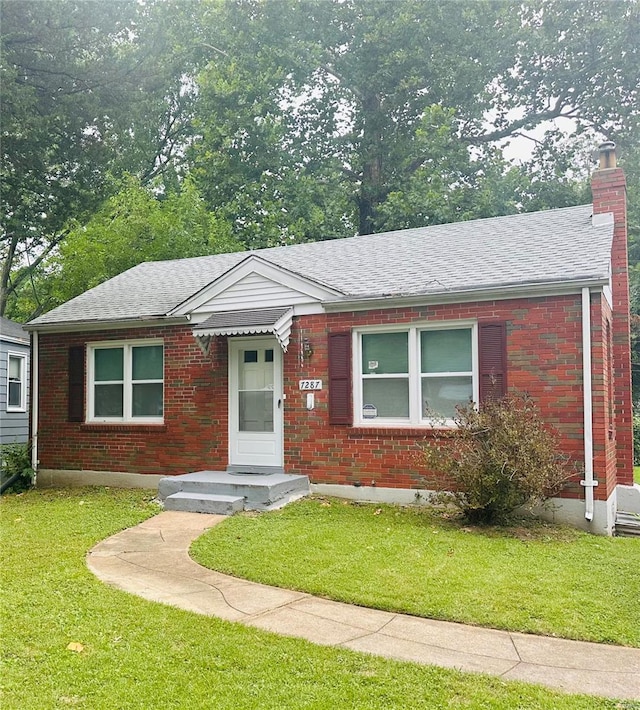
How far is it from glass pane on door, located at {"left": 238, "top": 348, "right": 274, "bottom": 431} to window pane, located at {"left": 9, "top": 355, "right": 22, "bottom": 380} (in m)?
9.29

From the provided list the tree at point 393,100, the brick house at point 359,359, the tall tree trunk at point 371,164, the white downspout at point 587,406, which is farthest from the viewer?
the tall tree trunk at point 371,164

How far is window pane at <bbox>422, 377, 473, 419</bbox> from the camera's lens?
28.3ft

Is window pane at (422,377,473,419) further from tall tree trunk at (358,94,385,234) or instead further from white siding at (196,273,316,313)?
tall tree trunk at (358,94,385,234)

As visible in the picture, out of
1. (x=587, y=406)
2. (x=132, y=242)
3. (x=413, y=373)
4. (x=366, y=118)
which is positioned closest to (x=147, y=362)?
(x=413, y=373)

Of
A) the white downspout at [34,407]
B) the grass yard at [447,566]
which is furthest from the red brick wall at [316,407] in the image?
the grass yard at [447,566]

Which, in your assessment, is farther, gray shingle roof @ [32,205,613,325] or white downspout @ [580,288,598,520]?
gray shingle roof @ [32,205,613,325]

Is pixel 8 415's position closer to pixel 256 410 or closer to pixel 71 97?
pixel 71 97

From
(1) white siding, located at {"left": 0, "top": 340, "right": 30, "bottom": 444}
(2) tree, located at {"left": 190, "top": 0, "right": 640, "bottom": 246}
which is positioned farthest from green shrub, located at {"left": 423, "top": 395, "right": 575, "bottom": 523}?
A: (2) tree, located at {"left": 190, "top": 0, "right": 640, "bottom": 246}

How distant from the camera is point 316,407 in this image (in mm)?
9508

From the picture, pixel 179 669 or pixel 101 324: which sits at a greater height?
pixel 101 324

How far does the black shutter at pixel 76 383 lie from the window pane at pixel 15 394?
19.8 feet

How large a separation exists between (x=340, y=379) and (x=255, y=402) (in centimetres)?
171

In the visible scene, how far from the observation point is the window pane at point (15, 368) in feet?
53.9

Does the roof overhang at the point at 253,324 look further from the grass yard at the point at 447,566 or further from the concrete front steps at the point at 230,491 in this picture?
the grass yard at the point at 447,566
